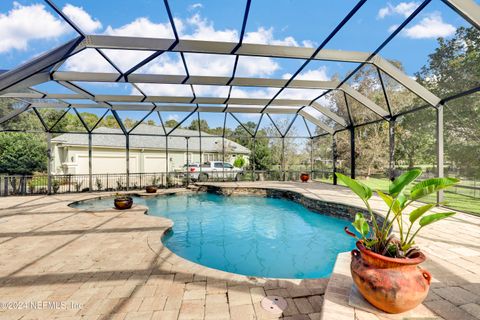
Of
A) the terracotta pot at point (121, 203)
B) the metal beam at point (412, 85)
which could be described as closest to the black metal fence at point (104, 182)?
the metal beam at point (412, 85)

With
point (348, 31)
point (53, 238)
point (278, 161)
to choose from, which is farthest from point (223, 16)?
point (278, 161)

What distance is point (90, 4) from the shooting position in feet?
14.9

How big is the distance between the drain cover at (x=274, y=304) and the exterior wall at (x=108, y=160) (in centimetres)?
1720

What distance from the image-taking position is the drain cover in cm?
230

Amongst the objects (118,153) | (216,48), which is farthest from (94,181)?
(216,48)

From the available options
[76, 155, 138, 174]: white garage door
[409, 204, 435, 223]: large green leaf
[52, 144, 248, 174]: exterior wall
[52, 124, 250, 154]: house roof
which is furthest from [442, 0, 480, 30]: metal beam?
[76, 155, 138, 174]: white garage door

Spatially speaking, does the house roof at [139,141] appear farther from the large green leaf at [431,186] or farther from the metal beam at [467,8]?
the large green leaf at [431,186]

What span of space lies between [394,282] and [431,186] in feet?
2.66

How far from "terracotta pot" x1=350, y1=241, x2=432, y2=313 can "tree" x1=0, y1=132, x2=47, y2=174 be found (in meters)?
23.2

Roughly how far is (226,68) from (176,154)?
47.1 ft

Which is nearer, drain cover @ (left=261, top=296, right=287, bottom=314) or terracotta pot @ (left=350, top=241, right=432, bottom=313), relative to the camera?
terracotta pot @ (left=350, top=241, right=432, bottom=313)

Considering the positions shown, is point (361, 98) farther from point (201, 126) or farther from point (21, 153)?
point (201, 126)

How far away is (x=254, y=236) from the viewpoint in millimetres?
6480

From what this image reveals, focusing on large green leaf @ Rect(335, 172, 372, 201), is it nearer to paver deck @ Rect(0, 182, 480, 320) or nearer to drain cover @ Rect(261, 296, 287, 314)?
paver deck @ Rect(0, 182, 480, 320)
